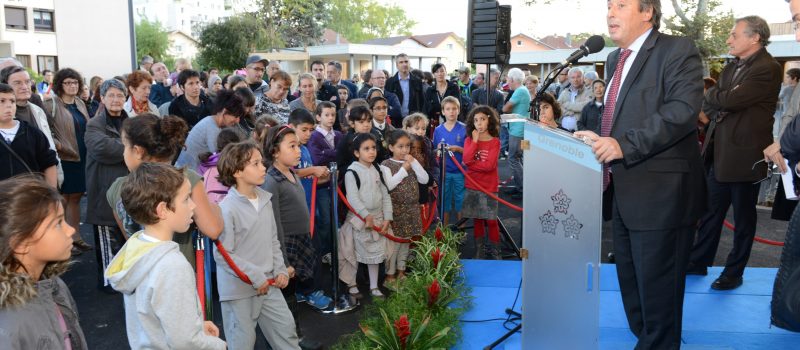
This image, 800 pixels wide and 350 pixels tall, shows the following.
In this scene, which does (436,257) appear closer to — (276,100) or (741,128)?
(741,128)

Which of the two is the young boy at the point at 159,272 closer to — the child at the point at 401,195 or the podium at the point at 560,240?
the podium at the point at 560,240

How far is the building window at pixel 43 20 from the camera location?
3416 cm

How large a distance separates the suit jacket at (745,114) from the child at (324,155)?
329 centimetres

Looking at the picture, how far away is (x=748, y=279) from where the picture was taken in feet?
17.2

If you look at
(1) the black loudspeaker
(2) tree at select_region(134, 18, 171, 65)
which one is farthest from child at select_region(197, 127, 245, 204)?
(2) tree at select_region(134, 18, 171, 65)

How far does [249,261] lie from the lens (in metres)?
3.45

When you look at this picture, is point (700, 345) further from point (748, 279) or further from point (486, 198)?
point (486, 198)

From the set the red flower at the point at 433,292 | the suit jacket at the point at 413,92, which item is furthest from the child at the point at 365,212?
the suit jacket at the point at 413,92

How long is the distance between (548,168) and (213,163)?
2582 mm

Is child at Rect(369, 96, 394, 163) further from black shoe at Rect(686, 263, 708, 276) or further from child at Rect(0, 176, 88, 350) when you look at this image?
child at Rect(0, 176, 88, 350)

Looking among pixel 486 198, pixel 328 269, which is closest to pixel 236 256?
pixel 328 269

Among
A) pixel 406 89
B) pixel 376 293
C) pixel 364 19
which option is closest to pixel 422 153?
pixel 376 293

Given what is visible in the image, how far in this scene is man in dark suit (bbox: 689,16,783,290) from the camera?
4.59 metres

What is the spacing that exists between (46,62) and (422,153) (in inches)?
1416
